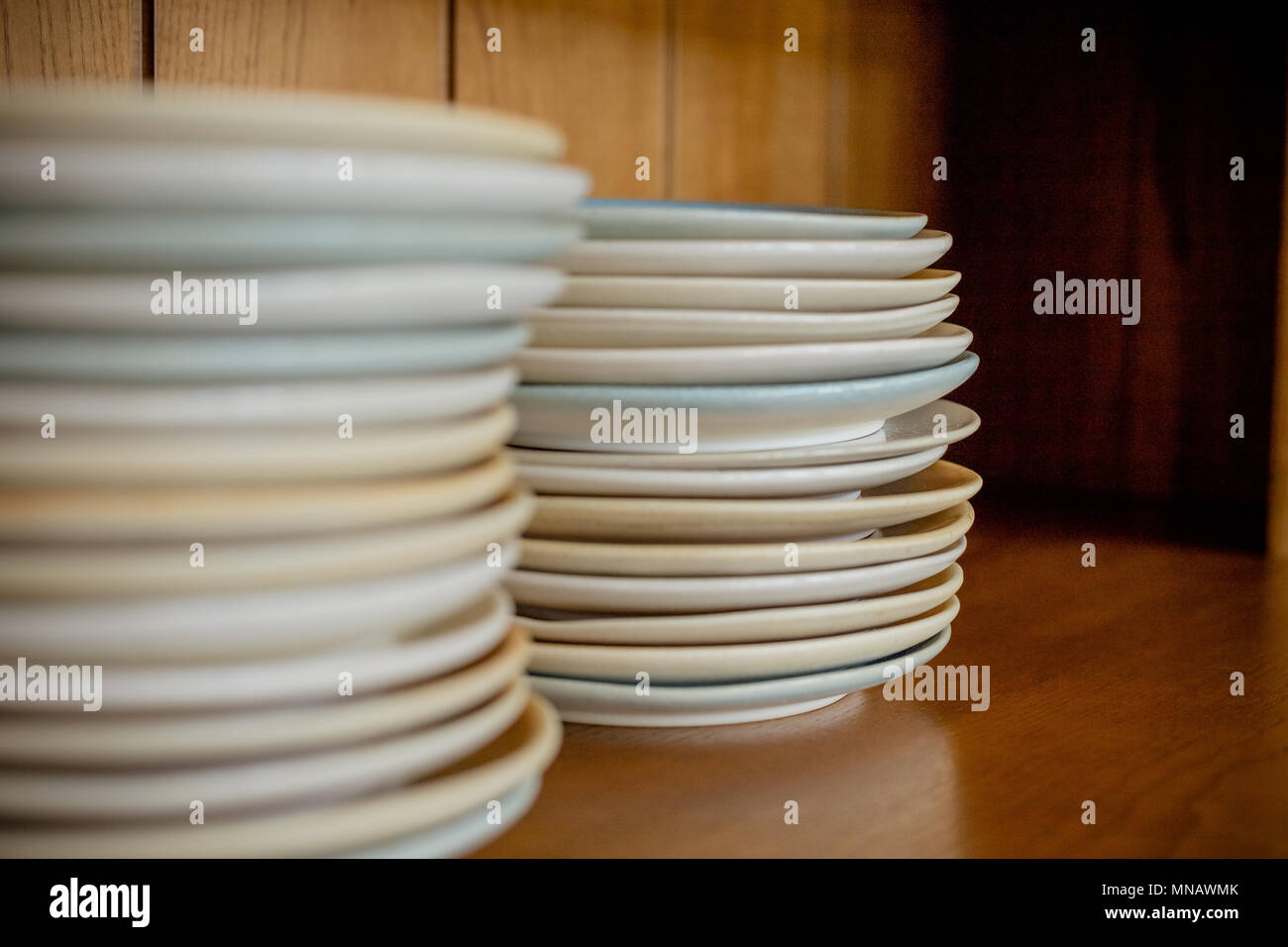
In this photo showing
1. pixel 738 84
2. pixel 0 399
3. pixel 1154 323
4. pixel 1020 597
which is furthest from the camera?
pixel 738 84

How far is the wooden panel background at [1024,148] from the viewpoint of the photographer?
46.4 inches

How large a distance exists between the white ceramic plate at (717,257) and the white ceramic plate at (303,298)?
17cm

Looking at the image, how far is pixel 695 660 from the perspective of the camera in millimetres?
554

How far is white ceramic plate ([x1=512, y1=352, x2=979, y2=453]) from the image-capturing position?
1.81ft

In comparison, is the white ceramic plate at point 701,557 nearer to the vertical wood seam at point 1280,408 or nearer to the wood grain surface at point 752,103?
the vertical wood seam at point 1280,408

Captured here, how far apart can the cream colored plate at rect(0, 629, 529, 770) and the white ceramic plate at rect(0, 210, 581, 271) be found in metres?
0.11

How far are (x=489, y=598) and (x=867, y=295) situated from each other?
0.24 m

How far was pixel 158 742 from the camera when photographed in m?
0.34

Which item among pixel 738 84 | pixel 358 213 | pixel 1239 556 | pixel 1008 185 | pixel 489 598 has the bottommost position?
pixel 1239 556

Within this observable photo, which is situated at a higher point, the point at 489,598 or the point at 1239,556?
the point at 489,598

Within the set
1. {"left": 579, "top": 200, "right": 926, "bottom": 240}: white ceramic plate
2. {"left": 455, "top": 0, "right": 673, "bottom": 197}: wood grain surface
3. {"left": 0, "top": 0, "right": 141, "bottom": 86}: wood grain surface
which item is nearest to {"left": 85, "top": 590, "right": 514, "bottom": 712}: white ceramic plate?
{"left": 579, "top": 200, "right": 926, "bottom": 240}: white ceramic plate

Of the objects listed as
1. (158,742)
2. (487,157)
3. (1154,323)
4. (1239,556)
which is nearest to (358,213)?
(487,157)

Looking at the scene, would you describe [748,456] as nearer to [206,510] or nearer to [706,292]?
[706,292]

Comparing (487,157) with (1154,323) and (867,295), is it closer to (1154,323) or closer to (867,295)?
(867,295)
